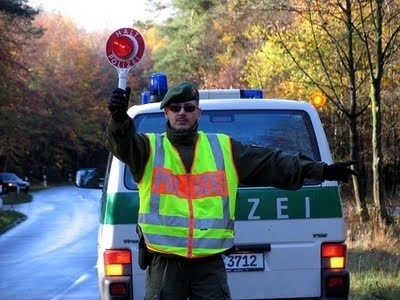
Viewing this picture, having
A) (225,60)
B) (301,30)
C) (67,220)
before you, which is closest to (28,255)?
(301,30)

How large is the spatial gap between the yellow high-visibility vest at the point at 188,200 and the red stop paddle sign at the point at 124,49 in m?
1.69

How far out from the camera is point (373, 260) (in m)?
10.5

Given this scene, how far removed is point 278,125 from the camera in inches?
236

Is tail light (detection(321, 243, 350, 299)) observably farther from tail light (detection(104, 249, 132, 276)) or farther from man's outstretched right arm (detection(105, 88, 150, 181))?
man's outstretched right arm (detection(105, 88, 150, 181))

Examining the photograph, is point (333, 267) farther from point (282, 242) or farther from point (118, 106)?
point (118, 106)

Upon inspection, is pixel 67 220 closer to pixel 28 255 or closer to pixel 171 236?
pixel 28 255

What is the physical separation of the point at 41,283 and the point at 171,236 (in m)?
8.00

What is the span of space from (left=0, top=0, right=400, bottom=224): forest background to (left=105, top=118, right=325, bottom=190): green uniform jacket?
10.4 m

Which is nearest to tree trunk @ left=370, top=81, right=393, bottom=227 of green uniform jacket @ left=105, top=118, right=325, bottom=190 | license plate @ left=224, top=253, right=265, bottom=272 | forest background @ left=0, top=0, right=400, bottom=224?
forest background @ left=0, top=0, right=400, bottom=224

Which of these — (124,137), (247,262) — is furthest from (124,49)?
(124,137)

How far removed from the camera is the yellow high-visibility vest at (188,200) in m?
4.17

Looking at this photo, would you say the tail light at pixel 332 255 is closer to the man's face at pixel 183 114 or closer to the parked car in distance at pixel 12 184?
the man's face at pixel 183 114

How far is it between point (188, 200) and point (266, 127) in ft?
6.41

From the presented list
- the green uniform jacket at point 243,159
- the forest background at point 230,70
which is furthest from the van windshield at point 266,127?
the forest background at point 230,70
